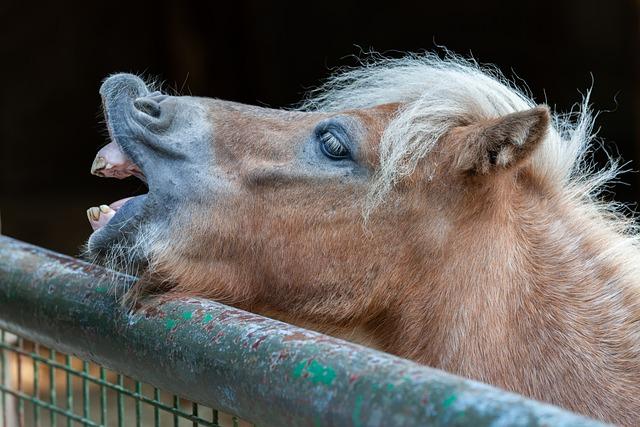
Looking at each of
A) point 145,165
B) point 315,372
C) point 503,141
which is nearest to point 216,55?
point 145,165

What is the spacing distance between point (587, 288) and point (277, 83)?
1008cm

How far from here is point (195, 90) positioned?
1242cm

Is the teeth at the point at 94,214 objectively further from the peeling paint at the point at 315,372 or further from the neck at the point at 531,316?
the peeling paint at the point at 315,372

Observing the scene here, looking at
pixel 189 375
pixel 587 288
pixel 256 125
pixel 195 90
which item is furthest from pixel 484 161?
pixel 195 90

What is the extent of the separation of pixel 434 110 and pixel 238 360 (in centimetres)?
131

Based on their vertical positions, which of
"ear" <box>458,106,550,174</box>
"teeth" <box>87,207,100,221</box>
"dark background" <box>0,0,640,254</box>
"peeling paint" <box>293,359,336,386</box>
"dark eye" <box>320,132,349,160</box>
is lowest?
"dark background" <box>0,0,640,254</box>

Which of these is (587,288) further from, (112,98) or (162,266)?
(112,98)

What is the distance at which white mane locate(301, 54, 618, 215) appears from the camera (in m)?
2.62

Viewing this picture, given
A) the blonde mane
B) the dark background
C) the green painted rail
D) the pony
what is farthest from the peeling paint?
the dark background

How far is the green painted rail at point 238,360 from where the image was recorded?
1.25 m

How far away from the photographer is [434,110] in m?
2.72

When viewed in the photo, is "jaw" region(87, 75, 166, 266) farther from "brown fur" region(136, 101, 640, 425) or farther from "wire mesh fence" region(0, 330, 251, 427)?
"wire mesh fence" region(0, 330, 251, 427)

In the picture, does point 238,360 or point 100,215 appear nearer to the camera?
point 238,360

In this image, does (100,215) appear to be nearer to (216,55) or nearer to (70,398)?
(70,398)
